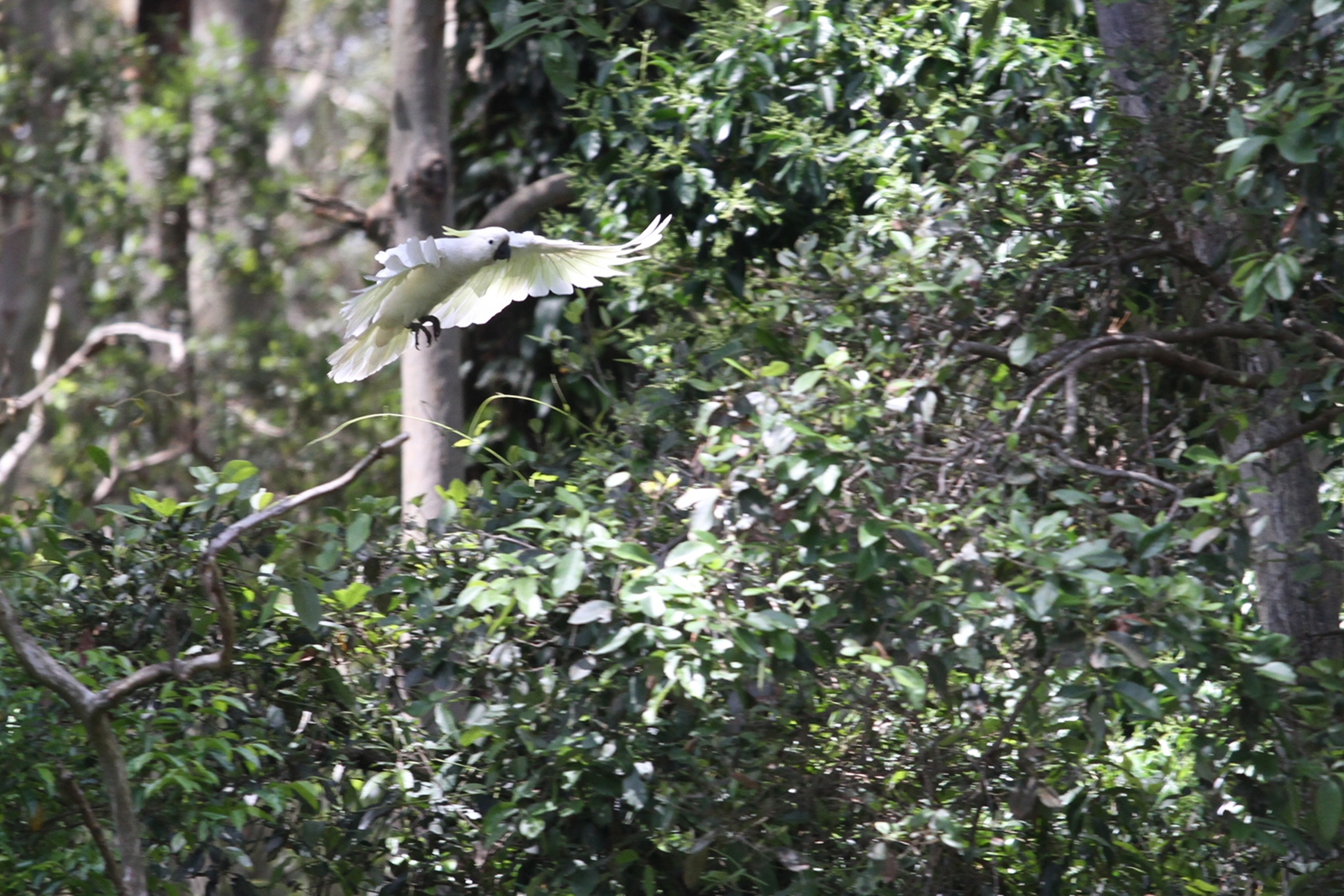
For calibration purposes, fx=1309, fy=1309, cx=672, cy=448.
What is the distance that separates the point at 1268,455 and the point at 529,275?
5.68 feet

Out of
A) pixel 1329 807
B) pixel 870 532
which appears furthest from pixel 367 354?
pixel 1329 807

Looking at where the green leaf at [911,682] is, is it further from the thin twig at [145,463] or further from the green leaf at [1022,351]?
the thin twig at [145,463]

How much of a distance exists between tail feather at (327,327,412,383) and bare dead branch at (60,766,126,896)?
48.9 inches

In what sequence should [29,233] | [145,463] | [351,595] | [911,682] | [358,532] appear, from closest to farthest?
1. [911,682]
2. [358,532]
3. [351,595]
4. [145,463]
5. [29,233]

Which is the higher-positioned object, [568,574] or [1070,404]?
[1070,404]

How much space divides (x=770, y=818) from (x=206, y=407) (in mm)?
5906

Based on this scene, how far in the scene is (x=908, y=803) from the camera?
2531 mm

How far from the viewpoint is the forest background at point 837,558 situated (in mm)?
2193

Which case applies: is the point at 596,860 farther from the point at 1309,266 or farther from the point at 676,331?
the point at 1309,266

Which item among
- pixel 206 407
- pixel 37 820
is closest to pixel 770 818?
pixel 37 820

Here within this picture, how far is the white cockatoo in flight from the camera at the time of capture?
2.89 m

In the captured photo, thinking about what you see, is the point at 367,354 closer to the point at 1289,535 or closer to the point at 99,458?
the point at 99,458

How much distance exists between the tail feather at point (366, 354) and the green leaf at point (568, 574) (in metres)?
1.35

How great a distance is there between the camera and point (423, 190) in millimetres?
4617
